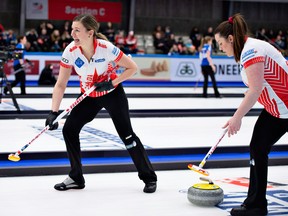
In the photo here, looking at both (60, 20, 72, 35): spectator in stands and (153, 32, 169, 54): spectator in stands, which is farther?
(153, 32, 169, 54): spectator in stands

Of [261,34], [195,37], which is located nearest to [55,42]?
[195,37]

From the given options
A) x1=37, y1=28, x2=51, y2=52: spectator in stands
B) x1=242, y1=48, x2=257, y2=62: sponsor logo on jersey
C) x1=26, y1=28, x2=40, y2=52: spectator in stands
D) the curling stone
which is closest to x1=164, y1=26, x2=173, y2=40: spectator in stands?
x1=37, y1=28, x2=51, y2=52: spectator in stands

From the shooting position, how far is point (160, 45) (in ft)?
79.0

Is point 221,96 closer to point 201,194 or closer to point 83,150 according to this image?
point 83,150

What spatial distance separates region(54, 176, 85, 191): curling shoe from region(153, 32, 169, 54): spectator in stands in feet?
61.3

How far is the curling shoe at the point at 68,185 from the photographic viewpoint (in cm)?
526

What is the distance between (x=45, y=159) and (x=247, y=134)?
370cm

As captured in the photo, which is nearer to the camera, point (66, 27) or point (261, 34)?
point (66, 27)

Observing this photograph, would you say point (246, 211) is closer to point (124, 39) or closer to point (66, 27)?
point (124, 39)

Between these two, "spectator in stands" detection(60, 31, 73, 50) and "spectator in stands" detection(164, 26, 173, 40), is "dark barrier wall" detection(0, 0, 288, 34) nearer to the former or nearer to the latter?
"spectator in stands" detection(164, 26, 173, 40)

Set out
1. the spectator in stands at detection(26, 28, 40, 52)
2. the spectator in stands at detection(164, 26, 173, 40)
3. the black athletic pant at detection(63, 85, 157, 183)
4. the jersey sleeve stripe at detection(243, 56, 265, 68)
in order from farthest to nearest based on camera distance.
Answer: the spectator in stands at detection(164, 26, 173, 40) < the spectator in stands at detection(26, 28, 40, 52) < the black athletic pant at detection(63, 85, 157, 183) < the jersey sleeve stripe at detection(243, 56, 265, 68)

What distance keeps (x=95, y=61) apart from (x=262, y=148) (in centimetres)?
167

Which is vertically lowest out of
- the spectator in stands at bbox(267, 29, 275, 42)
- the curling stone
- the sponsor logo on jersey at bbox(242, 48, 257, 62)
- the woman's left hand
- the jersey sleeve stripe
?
the spectator in stands at bbox(267, 29, 275, 42)

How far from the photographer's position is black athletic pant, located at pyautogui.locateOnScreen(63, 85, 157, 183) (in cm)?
518
